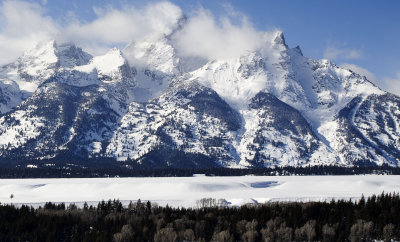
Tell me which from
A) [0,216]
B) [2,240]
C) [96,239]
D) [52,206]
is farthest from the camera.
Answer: [52,206]

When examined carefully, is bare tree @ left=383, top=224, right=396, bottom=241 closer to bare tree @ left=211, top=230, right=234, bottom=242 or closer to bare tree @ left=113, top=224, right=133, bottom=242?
bare tree @ left=211, top=230, right=234, bottom=242

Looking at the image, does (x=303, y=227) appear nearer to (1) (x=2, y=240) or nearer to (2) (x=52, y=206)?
(1) (x=2, y=240)

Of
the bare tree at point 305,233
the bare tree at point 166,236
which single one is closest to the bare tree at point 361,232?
the bare tree at point 305,233

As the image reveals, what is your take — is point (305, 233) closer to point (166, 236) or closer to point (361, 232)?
point (361, 232)

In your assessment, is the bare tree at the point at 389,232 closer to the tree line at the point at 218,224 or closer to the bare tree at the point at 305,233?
the tree line at the point at 218,224

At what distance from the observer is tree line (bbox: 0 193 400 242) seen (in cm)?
13600

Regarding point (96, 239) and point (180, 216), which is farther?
point (180, 216)

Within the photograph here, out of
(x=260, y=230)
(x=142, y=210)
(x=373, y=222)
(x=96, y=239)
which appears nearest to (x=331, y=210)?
(x=373, y=222)

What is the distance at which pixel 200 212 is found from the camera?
163625 mm

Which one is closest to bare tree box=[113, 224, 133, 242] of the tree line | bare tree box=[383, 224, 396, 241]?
the tree line

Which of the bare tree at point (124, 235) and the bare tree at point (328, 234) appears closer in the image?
the bare tree at point (124, 235)

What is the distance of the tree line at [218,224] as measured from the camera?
136000 millimetres

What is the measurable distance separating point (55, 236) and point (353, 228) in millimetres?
73971

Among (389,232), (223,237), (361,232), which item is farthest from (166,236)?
(389,232)
